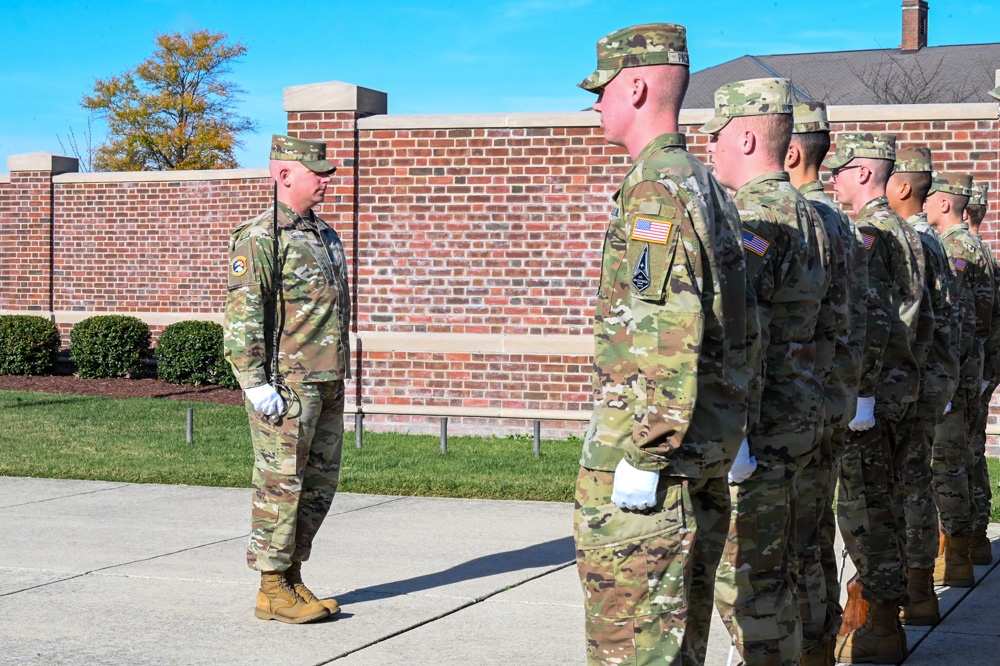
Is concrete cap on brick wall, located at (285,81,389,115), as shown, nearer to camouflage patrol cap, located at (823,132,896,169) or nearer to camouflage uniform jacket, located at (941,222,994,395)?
camouflage uniform jacket, located at (941,222,994,395)

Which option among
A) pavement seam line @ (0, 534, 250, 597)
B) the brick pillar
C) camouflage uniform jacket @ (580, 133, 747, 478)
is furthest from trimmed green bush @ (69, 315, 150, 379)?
camouflage uniform jacket @ (580, 133, 747, 478)

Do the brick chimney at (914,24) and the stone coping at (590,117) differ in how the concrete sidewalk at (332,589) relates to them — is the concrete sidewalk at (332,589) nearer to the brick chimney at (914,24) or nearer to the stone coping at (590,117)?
the stone coping at (590,117)

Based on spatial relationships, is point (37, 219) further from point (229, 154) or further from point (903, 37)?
point (903, 37)

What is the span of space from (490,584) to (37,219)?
1689 cm

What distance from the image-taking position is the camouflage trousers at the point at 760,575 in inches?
157

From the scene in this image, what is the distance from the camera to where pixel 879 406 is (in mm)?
5551

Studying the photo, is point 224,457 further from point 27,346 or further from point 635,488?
point 27,346

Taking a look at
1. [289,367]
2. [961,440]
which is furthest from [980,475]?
[289,367]

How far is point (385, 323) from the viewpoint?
547 inches

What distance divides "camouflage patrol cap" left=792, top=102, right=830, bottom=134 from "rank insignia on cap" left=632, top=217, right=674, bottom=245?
1667mm

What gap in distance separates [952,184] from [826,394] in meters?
3.14

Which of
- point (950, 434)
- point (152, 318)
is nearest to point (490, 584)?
point (950, 434)

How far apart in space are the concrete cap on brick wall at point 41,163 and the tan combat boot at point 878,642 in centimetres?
1878

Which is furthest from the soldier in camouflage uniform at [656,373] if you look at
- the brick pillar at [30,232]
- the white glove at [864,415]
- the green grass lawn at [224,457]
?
the brick pillar at [30,232]
